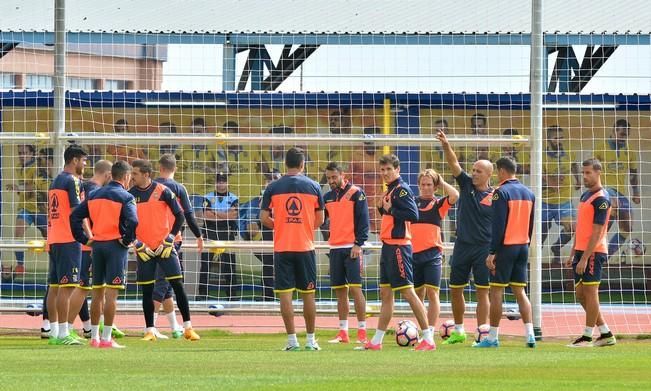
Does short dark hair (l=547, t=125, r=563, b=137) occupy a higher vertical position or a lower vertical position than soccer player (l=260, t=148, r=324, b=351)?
higher

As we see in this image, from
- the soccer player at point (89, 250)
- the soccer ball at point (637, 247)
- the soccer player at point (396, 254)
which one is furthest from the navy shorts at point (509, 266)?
the soccer ball at point (637, 247)

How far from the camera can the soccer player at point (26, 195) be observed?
21.8 m

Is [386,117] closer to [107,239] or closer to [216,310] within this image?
[216,310]

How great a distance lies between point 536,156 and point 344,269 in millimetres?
2824

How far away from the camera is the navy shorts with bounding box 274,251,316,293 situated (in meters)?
14.4

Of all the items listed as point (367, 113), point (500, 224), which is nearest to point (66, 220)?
point (500, 224)

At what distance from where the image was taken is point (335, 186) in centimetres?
1641

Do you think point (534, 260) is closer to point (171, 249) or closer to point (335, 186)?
point (335, 186)

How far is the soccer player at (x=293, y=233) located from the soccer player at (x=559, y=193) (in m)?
8.50

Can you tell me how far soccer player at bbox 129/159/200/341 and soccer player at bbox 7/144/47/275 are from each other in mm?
5884

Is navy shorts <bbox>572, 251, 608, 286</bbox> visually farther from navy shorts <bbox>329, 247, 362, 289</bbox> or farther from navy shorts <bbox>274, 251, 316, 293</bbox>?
navy shorts <bbox>274, 251, 316, 293</bbox>

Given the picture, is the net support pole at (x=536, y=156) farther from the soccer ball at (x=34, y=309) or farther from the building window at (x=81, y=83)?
the building window at (x=81, y=83)

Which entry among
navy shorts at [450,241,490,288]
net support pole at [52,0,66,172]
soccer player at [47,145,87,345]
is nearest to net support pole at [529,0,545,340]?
navy shorts at [450,241,490,288]

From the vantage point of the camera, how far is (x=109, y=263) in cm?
1494
